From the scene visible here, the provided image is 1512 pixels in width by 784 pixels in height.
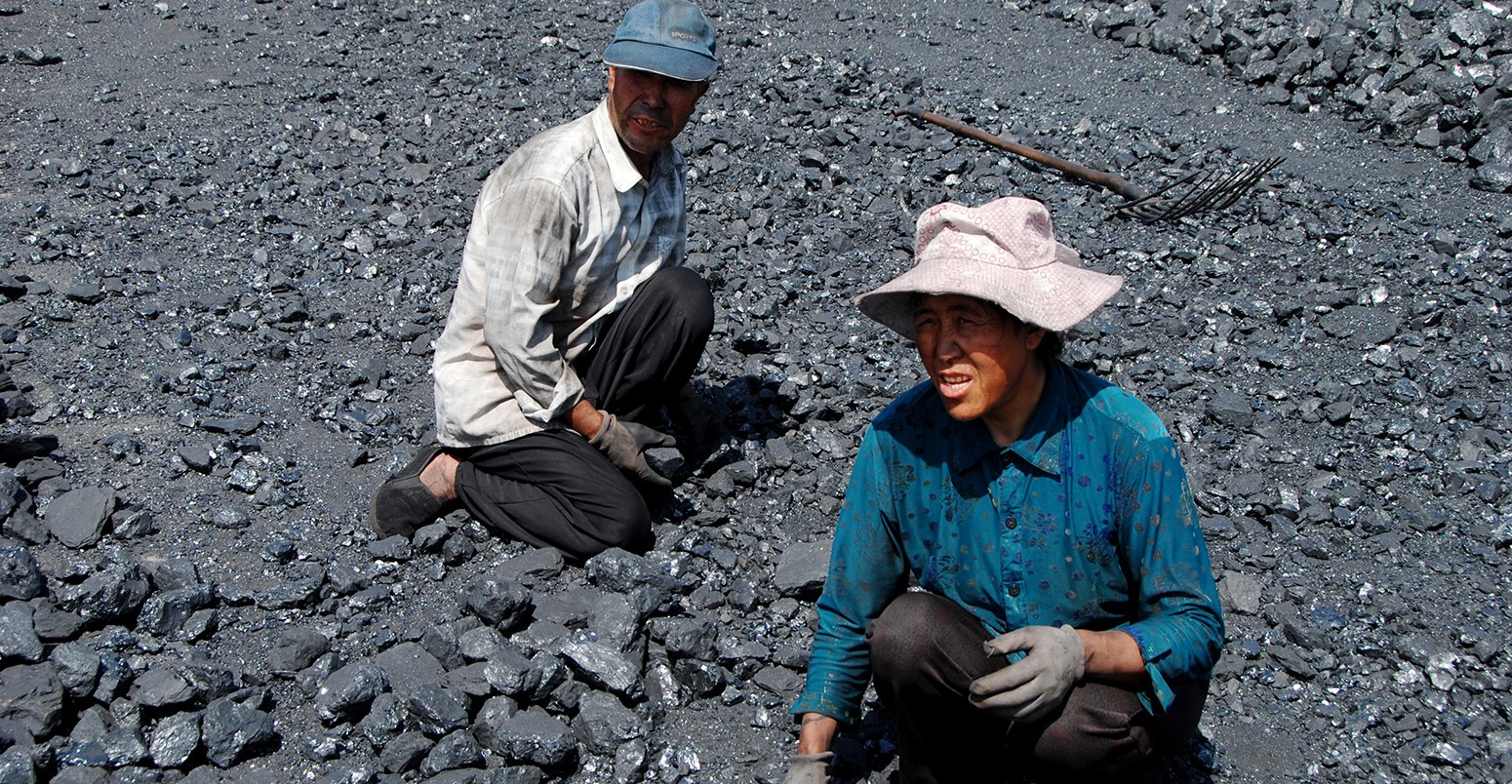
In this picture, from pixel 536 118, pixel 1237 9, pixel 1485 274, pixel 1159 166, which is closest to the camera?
pixel 1485 274

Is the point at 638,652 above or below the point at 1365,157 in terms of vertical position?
below

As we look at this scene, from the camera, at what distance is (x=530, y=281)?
325cm

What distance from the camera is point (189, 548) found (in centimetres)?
336

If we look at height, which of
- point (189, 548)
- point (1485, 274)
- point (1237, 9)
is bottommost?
point (189, 548)

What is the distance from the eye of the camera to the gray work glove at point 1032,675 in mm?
2084

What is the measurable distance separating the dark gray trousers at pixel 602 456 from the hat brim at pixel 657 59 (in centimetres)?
65

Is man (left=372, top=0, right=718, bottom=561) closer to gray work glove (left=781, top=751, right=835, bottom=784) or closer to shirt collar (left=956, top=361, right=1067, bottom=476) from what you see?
gray work glove (left=781, top=751, right=835, bottom=784)

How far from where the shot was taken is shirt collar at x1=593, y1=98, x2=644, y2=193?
11.2 feet

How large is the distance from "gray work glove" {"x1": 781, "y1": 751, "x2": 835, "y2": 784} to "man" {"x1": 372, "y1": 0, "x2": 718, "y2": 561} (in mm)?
1215

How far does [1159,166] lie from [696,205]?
7.96 feet

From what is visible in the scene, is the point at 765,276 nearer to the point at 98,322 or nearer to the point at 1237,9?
the point at 98,322

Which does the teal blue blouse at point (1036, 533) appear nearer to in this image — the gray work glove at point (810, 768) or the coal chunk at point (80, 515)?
the gray work glove at point (810, 768)

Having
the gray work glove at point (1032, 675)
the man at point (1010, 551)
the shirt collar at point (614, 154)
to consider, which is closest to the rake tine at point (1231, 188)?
the shirt collar at point (614, 154)

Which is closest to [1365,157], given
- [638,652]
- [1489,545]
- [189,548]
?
[1489,545]
